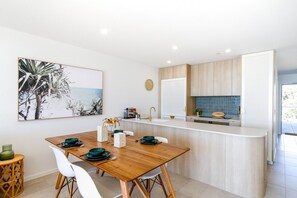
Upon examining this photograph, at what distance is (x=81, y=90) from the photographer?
10.2 ft

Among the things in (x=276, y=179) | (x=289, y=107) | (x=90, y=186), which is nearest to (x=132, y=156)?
(x=90, y=186)

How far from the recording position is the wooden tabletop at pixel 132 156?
122 cm

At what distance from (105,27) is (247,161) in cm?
275

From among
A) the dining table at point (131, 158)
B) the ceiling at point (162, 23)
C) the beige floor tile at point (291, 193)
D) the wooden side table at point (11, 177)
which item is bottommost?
the beige floor tile at point (291, 193)

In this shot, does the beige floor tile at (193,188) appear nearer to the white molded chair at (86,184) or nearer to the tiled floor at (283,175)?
the tiled floor at (283,175)

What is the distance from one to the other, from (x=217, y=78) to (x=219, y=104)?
825 mm

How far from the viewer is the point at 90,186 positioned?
121 cm

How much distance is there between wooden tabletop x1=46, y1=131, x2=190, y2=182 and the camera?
1.22 m

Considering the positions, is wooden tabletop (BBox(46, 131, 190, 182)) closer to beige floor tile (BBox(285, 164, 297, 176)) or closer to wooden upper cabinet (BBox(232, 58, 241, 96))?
beige floor tile (BBox(285, 164, 297, 176))

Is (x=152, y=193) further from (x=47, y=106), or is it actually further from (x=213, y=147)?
(x=47, y=106)

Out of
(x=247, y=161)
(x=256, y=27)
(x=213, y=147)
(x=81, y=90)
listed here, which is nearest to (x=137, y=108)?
(x=81, y=90)

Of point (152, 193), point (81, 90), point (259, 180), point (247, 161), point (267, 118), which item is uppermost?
point (81, 90)

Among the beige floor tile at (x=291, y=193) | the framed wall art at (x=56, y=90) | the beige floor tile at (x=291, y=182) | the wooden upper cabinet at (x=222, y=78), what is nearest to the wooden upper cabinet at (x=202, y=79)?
the wooden upper cabinet at (x=222, y=78)

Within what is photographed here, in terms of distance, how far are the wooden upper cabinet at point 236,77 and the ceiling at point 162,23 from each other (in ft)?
2.18
